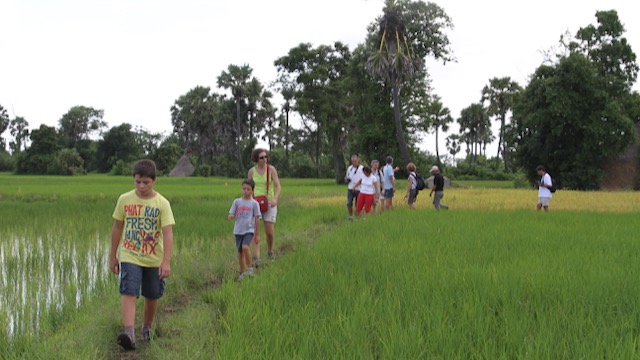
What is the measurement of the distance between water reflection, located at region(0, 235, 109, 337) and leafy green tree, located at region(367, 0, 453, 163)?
928 inches

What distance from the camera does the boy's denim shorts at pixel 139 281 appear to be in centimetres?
376

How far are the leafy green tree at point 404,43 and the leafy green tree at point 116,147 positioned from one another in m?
42.0

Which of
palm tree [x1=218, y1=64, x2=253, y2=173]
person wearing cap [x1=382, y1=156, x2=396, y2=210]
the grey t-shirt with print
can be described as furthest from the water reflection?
palm tree [x1=218, y1=64, x2=253, y2=173]

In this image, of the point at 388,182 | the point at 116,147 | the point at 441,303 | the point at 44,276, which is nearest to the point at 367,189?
the point at 388,182

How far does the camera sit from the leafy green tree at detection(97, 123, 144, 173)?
211 feet

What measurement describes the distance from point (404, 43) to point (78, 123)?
6196 cm

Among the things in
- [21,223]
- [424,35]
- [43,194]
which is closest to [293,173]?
[424,35]

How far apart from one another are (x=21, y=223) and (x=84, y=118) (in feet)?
238

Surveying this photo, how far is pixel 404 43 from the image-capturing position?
1238 inches

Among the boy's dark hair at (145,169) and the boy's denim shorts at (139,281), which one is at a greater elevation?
the boy's dark hair at (145,169)

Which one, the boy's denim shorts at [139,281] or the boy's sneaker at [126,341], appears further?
the boy's denim shorts at [139,281]

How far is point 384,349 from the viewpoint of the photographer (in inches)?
125

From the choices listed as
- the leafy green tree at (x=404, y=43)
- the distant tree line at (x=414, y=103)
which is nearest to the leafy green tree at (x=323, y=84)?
the distant tree line at (x=414, y=103)

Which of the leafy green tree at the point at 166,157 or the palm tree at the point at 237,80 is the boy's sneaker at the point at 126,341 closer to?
the palm tree at the point at 237,80
